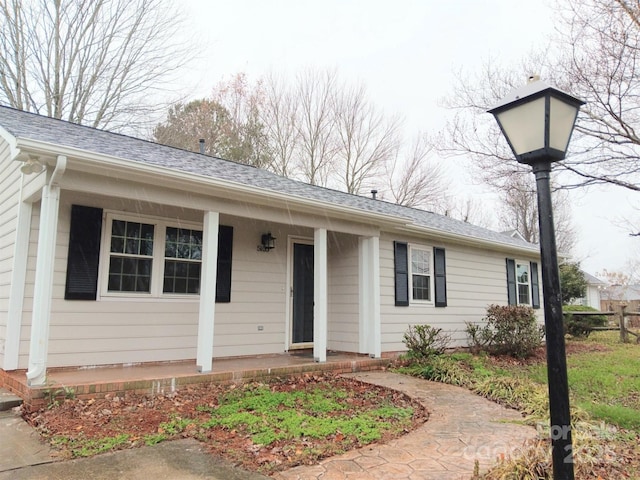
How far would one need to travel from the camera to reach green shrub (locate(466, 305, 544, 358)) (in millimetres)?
8727

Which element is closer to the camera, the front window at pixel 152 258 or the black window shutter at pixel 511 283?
the front window at pixel 152 258

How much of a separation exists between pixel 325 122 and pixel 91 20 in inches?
359

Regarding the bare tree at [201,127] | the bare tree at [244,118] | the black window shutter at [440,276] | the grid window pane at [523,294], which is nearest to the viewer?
the black window shutter at [440,276]

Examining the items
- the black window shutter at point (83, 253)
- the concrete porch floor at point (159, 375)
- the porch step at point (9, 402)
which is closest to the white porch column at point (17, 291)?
the concrete porch floor at point (159, 375)

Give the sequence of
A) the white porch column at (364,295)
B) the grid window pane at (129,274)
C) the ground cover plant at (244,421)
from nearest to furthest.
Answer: the ground cover plant at (244,421)
the grid window pane at (129,274)
the white porch column at (364,295)

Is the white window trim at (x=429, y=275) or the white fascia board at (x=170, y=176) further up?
the white fascia board at (x=170, y=176)

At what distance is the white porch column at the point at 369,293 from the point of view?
24.5 feet

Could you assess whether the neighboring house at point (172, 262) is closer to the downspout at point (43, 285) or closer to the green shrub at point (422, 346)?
the downspout at point (43, 285)

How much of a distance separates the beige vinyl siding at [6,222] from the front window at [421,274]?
658 centimetres

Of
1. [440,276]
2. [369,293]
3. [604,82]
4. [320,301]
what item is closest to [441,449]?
[320,301]

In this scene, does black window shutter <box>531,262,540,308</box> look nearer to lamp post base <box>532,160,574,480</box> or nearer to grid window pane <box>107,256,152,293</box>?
grid window pane <box>107,256,152,293</box>

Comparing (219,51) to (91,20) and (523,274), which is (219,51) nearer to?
(91,20)

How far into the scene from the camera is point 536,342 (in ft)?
29.5

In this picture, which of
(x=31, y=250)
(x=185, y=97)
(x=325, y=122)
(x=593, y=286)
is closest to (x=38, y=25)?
(x=185, y=97)
